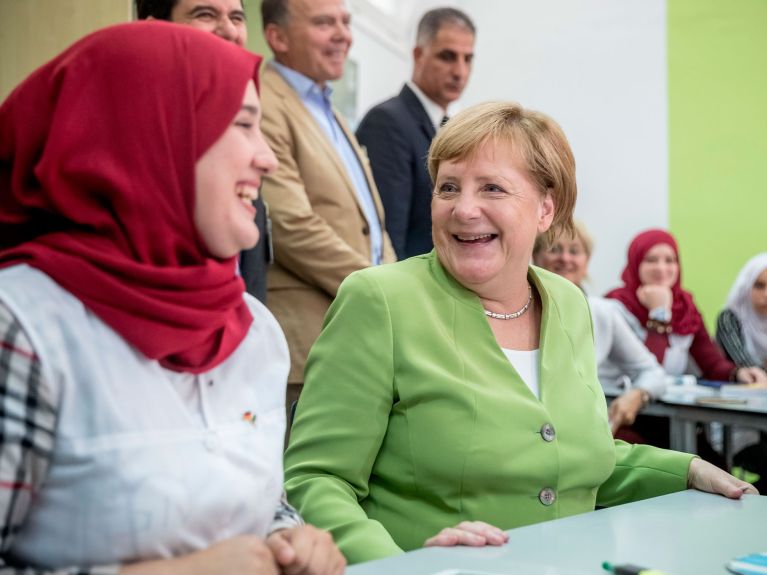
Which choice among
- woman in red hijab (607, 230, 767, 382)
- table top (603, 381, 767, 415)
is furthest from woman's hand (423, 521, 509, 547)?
woman in red hijab (607, 230, 767, 382)

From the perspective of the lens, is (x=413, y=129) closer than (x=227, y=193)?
No

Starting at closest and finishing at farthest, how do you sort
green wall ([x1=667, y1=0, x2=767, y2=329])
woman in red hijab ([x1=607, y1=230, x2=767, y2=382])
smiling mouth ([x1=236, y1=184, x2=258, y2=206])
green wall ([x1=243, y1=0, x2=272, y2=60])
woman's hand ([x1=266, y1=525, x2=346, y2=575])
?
woman's hand ([x1=266, y1=525, x2=346, y2=575]), smiling mouth ([x1=236, y1=184, x2=258, y2=206]), woman in red hijab ([x1=607, y1=230, x2=767, y2=382]), green wall ([x1=243, y1=0, x2=272, y2=60]), green wall ([x1=667, y1=0, x2=767, y2=329])

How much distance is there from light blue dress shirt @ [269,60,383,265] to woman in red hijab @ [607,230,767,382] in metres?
2.22

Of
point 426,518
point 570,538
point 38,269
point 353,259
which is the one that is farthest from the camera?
point 353,259

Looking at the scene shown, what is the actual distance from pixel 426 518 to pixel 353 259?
1.26 meters

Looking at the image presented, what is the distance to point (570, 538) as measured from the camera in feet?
4.33

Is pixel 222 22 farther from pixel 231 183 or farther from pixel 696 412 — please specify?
pixel 696 412

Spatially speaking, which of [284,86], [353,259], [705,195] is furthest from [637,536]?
[705,195]

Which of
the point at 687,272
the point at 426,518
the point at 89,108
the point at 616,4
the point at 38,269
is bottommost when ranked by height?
the point at 687,272

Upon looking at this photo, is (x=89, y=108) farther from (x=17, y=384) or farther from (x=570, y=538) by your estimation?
(x=570, y=538)

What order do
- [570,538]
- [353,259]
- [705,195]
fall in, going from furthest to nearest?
[705,195] < [353,259] < [570,538]

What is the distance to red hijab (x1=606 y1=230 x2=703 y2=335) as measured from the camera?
16.0 feet

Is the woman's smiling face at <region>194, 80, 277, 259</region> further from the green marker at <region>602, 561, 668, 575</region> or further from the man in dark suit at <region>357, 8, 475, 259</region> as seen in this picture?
the man in dark suit at <region>357, 8, 475, 259</region>

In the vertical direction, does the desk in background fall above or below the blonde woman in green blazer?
below
